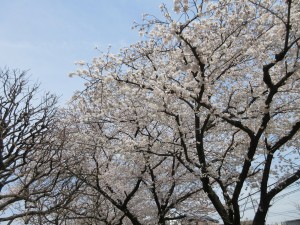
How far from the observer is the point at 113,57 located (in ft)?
31.6

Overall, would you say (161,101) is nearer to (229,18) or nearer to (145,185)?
(229,18)

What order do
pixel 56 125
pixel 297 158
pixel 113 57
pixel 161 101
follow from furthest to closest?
pixel 56 125 < pixel 297 158 < pixel 113 57 < pixel 161 101

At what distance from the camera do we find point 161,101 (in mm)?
→ 8516

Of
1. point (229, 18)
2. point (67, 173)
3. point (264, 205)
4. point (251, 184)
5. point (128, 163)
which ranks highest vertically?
point (229, 18)

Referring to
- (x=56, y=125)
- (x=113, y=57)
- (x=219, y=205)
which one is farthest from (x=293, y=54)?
(x=56, y=125)

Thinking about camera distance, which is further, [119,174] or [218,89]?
[119,174]

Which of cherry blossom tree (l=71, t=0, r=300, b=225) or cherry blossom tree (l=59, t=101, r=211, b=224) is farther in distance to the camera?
cherry blossom tree (l=59, t=101, r=211, b=224)

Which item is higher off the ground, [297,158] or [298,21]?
[298,21]

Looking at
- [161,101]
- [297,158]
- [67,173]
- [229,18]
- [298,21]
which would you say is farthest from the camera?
[67,173]

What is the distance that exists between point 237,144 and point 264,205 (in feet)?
8.69

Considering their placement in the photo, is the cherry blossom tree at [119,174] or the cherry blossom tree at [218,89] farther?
the cherry blossom tree at [119,174]

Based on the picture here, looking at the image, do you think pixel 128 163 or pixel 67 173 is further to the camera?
pixel 128 163

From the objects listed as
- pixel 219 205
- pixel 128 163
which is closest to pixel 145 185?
pixel 128 163

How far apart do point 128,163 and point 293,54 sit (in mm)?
7153
